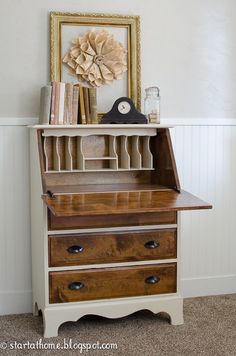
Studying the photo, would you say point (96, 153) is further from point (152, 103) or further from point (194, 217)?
point (194, 217)

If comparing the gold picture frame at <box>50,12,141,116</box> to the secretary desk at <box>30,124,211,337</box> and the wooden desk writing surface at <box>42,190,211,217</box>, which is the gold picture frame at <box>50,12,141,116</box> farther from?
the wooden desk writing surface at <box>42,190,211,217</box>

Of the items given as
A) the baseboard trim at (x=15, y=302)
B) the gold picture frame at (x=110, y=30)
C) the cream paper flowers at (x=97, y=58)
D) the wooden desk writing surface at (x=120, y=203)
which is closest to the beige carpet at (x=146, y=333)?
the baseboard trim at (x=15, y=302)

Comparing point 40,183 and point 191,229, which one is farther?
point 191,229

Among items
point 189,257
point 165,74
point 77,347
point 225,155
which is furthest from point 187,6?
point 77,347

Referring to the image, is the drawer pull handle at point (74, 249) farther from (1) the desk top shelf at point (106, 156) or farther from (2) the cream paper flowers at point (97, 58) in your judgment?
(2) the cream paper flowers at point (97, 58)

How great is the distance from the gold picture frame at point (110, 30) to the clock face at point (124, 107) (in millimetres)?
163

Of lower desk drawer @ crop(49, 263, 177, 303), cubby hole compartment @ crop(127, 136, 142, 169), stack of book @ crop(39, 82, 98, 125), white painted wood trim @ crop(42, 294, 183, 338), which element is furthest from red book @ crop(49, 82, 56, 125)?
white painted wood trim @ crop(42, 294, 183, 338)

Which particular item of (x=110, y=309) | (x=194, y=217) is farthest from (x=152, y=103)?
(x=110, y=309)

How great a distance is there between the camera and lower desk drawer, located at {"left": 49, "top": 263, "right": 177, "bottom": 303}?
2.71 meters

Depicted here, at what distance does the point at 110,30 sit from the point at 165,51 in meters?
0.37

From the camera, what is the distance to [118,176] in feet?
10.2

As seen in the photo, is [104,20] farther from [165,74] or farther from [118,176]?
[118,176]

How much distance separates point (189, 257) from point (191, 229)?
0.60ft

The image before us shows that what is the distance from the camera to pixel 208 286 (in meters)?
3.40
